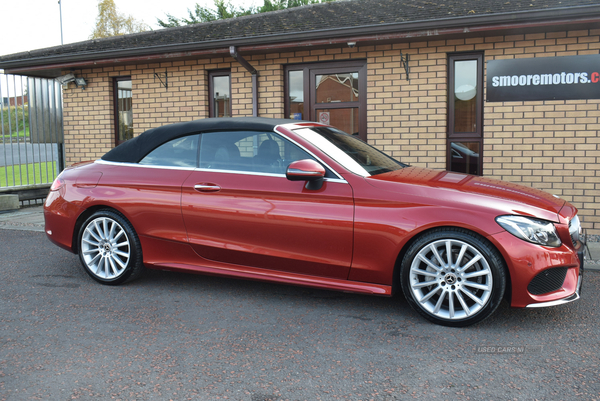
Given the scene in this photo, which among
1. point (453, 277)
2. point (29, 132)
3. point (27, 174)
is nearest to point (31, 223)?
point (27, 174)

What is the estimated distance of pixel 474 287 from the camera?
3.79m

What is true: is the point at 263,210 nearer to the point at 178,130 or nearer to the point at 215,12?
the point at 178,130

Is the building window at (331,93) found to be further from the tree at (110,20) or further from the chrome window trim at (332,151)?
the tree at (110,20)

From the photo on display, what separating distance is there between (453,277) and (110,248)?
122 inches

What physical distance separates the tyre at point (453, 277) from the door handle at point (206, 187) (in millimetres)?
1683

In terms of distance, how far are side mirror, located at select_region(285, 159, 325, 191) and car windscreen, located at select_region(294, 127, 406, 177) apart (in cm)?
27

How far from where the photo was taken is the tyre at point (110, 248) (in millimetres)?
4918

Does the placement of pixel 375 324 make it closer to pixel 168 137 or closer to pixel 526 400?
pixel 526 400

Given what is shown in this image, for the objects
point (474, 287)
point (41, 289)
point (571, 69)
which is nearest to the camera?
point (474, 287)

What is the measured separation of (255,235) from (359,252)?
0.88m

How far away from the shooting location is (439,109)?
7949 mm

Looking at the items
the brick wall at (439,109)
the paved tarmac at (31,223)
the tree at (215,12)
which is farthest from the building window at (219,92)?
the tree at (215,12)

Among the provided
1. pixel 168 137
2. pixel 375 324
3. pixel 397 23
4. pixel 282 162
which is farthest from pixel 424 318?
pixel 397 23

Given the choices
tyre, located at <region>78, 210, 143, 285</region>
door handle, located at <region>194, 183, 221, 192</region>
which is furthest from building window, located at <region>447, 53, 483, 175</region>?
tyre, located at <region>78, 210, 143, 285</region>
